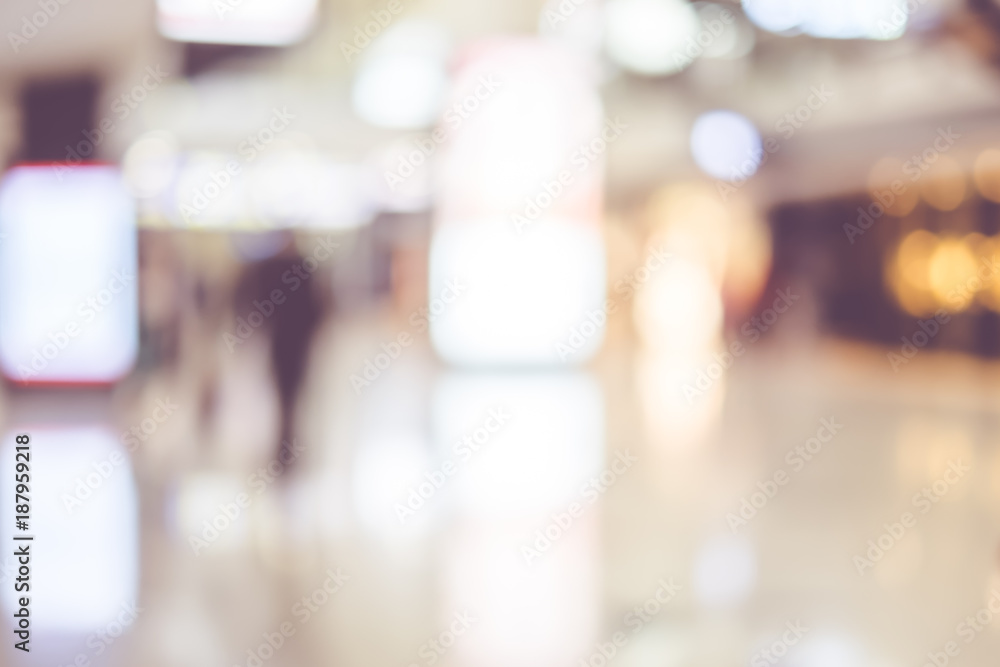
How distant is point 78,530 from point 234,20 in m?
2.64

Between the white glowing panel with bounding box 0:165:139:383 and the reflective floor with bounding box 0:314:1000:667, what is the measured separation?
1.59ft

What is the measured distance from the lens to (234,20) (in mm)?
4148

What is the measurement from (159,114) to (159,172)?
9.07 ft

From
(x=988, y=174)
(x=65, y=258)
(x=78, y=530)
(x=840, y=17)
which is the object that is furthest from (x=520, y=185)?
(x=78, y=530)

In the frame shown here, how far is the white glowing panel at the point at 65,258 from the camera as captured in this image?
402 centimetres

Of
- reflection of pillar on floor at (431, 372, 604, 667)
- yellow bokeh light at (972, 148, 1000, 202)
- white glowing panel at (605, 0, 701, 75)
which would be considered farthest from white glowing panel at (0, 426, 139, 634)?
yellow bokeh light at (972, 148, 1000, 202)

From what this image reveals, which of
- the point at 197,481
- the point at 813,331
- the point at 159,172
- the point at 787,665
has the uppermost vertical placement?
the point at 159,172

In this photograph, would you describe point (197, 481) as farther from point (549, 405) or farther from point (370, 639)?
point (549, 405)

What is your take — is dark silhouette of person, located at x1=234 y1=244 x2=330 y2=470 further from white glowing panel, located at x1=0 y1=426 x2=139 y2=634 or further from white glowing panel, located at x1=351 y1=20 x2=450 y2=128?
white glowing panel, located at x1=351 y1=20 x2=450 y2=128

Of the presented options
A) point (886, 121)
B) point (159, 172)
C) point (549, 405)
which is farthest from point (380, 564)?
point (886, 121)

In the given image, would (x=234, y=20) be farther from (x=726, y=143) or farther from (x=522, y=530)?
(x=726, y=143)

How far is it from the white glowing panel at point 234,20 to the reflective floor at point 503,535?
5.76ft

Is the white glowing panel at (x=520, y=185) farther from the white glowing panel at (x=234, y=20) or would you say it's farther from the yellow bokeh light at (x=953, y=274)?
the yellow bokeh light at (x=953, y=274)

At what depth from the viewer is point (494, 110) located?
6.79m
